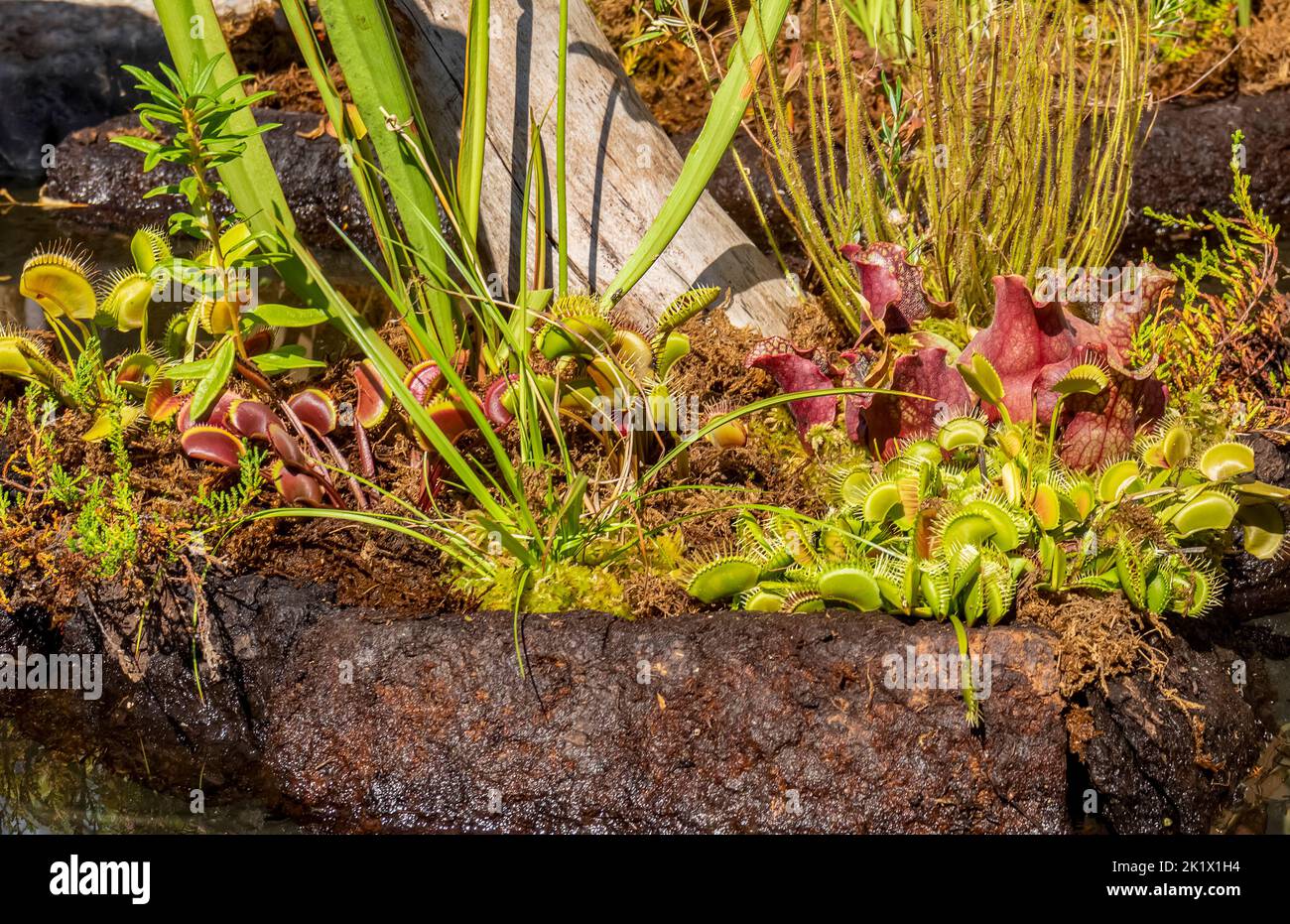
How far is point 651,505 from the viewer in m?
2.99

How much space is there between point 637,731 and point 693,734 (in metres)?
0.12

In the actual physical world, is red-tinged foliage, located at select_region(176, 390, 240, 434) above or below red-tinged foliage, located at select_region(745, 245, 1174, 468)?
below

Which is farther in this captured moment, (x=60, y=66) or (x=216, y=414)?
(x=60, y=66)

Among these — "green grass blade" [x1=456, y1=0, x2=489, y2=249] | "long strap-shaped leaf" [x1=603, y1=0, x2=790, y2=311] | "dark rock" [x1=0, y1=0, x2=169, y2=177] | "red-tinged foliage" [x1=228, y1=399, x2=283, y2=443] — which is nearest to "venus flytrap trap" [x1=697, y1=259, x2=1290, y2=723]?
"long strap-shaped leaf" [x1=603, y1=0, x2=790, y2=311]

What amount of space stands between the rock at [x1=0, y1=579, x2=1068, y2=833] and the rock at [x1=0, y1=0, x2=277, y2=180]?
4755 mm

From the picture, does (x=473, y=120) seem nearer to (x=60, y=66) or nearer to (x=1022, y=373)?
(x=1022, y=373)

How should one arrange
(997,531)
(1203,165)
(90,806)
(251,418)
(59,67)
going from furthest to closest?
1. (59,67)
2. (1203,165)
3. (251,418)
4. (90,806)
5. (997,531)

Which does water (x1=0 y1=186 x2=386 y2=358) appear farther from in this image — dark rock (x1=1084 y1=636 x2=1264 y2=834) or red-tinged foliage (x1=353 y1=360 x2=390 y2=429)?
dark rock (x1=1084 y1=636 x2=1264 y2=834)

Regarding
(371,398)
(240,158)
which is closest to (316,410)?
(371,398)

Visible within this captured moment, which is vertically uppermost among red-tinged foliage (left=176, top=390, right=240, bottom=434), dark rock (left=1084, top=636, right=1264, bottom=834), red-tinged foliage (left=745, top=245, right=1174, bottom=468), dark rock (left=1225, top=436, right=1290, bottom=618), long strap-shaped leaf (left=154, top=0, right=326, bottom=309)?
long strap-shaped leaf (left=154, top=0, right=326, bottom=309)

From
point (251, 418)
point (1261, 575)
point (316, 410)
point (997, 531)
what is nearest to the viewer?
point (997, 531)

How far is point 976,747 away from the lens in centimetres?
240

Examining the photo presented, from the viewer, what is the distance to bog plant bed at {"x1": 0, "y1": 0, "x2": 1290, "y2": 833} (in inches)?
97.1

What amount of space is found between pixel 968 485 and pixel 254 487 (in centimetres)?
165
